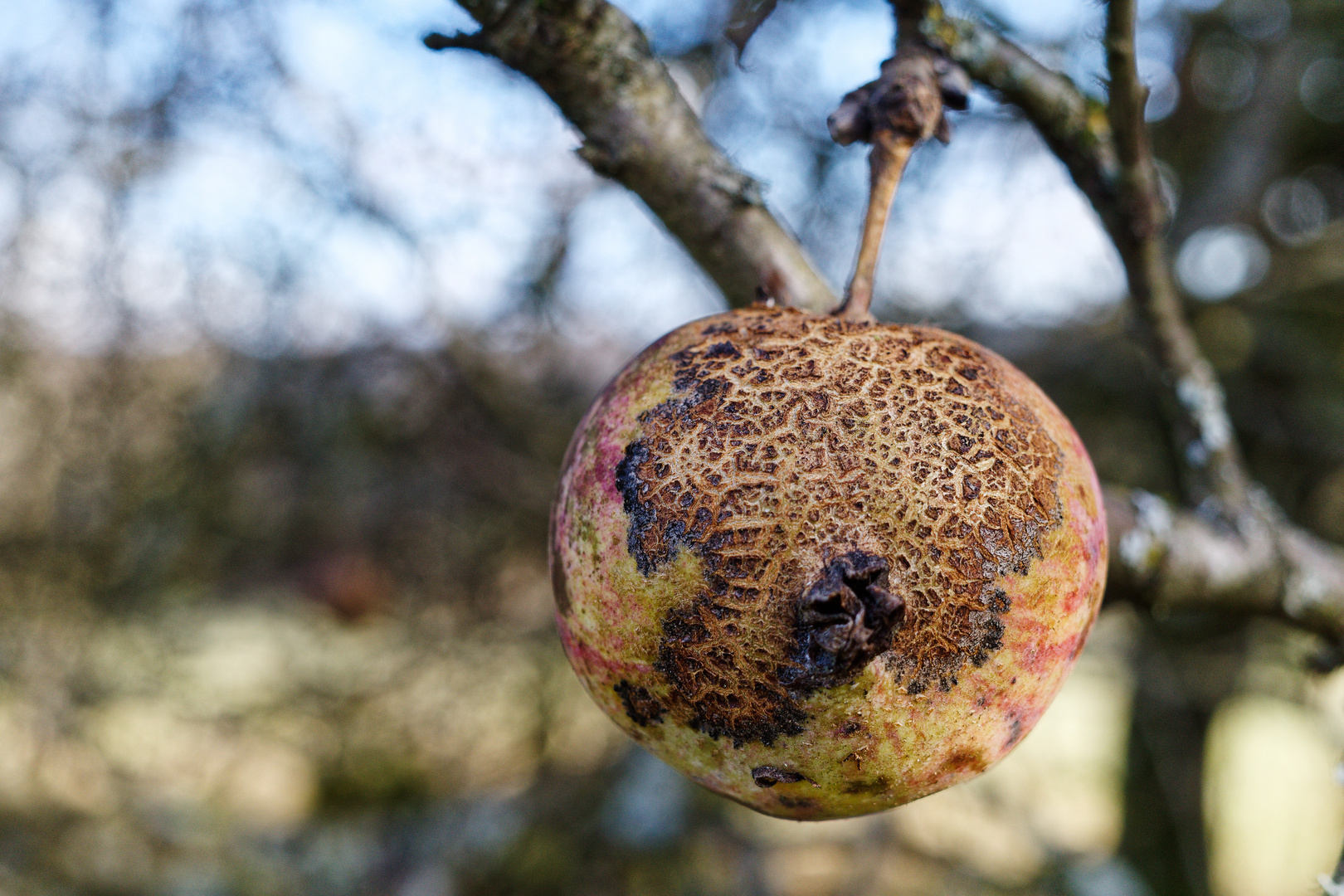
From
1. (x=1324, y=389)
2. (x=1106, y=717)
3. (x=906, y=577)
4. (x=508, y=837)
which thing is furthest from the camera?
(x=1106, y=717)

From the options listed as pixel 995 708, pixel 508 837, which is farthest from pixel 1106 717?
pixel 995 708

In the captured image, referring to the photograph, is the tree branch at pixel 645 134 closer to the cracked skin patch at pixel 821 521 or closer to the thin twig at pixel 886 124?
the thin twig at pixel 886 124

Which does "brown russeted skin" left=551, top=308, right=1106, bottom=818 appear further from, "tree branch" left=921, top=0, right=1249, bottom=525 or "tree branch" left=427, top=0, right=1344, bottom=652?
"tree branch" left=921, top=0, right=1249, bottom=525

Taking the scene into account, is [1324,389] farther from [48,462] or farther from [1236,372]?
[48,462]

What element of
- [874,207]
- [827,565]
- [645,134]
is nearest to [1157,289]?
[874,207]

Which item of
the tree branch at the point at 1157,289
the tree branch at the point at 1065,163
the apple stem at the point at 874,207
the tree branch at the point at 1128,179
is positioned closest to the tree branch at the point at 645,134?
the tree branch at the point at 1065,163

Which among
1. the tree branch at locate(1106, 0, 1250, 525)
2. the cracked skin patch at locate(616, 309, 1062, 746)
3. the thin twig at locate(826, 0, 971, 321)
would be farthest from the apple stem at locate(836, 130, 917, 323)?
the tree branch at locate(1106, 0, 1250, 525)
